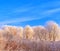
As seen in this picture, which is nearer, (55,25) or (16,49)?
(16,49)

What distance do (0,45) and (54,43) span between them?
240 cm

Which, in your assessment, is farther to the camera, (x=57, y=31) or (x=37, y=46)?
(x=57, y=31)

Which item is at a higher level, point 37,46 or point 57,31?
point 57,31

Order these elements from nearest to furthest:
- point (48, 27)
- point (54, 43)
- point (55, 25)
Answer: point (54, 43) → point (48, 27) → point (55, 25)

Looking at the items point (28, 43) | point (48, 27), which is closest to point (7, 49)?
point (28, 43)

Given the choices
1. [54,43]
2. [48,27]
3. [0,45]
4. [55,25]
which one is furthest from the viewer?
[55,25]

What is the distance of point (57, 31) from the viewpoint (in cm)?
2858

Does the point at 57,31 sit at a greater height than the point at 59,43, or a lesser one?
greater

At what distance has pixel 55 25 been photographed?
30.4 metres

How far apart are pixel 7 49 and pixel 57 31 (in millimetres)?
20665

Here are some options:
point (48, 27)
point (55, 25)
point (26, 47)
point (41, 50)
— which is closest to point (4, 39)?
point (26, 47)

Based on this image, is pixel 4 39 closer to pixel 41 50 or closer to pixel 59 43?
pixel 41 50

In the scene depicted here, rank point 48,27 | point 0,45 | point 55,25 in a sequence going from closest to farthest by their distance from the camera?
point 0,45 < point 48,27 < point 55,25

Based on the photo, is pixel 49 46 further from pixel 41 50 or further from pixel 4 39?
pixel 4 39
